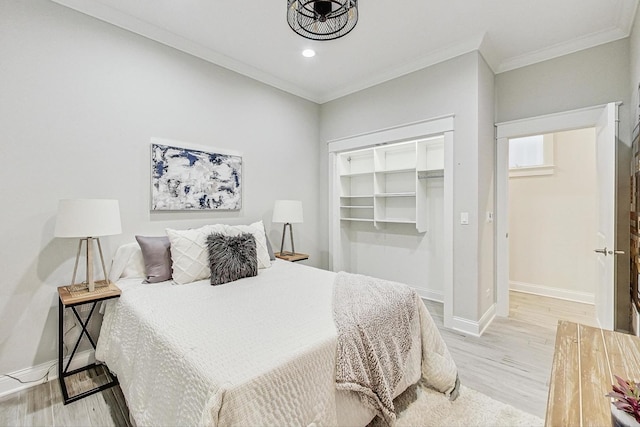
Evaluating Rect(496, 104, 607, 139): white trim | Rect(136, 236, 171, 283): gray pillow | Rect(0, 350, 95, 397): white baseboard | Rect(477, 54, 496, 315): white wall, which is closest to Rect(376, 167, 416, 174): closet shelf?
Rect(477, 54, 496, 315): white wall

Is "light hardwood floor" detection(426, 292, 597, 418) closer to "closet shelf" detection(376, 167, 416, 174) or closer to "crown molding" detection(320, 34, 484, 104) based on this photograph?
"closet shelf" detection(376, 167, 416, 174)

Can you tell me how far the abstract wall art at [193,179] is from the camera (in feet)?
8.80

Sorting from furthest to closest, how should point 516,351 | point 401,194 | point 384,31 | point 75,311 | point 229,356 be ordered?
point 401,194 < point 384,31 < point 516,351 < point 75,311 < point 229,356

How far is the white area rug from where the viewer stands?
1708mm

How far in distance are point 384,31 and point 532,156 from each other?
2955mm

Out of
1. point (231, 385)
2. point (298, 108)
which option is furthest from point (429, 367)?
point (298, 108)

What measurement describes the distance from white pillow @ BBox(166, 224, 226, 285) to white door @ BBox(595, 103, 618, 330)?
10.4 feet

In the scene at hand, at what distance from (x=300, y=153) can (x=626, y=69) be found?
3.35 meters

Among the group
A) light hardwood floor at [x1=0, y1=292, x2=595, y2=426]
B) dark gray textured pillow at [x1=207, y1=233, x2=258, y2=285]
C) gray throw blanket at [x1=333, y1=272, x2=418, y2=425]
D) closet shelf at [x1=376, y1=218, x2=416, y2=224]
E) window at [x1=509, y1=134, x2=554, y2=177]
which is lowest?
light hardwood floor at [x1=0, y1=292, x2=595, y2=426]

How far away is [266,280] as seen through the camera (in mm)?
2396

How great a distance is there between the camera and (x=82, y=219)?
6.37 ft

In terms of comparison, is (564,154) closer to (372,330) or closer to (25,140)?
(372,330)

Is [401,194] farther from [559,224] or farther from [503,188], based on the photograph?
[559,224]

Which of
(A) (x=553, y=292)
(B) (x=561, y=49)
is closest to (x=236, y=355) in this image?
(B) (x=561, y=49)
